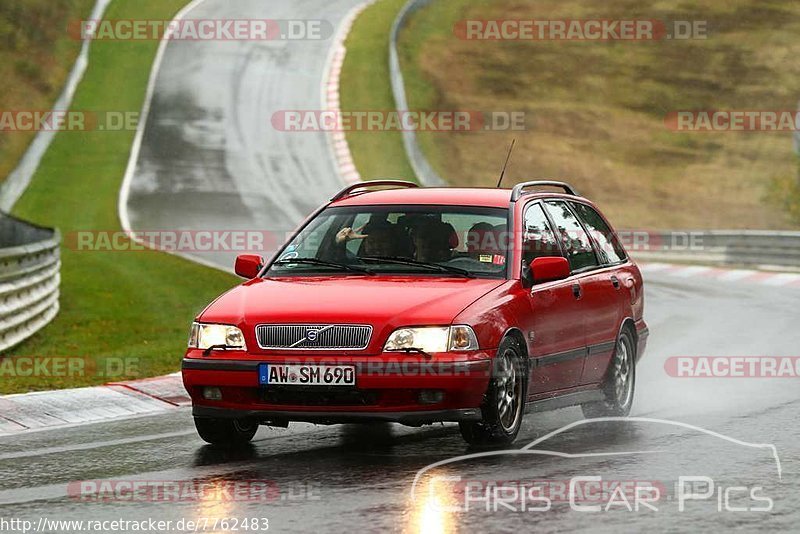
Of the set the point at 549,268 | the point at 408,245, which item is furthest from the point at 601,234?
the point at 408,245

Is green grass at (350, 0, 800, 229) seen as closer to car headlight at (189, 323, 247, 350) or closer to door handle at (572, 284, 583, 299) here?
door handle at (572, 284, 583, 299)

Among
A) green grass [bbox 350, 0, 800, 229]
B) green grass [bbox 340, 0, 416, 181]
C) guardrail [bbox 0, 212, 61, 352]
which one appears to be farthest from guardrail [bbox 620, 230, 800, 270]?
guardrail [bbox 0, 212, 61, 352]

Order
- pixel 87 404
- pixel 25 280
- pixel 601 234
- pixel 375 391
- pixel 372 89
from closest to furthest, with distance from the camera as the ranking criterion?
pixel 375 391 < pixel 87 404 < pixel 601 234 < pixel 25 280 < pixel 372 89

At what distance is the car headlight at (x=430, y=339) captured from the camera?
8.88m

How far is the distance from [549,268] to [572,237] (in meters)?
1.34

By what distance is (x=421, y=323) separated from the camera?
8922 mm

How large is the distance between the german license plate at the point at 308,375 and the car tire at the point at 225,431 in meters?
0.59

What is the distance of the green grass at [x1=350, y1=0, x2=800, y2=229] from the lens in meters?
45.2

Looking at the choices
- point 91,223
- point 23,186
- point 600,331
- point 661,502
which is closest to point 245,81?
point 23,186

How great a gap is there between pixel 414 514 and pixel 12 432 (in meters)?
4.16

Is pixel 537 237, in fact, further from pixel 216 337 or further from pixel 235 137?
pixel 235 137

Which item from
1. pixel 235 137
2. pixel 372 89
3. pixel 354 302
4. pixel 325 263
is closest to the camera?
pixel 354 302

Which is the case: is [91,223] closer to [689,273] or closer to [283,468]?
[689,273]

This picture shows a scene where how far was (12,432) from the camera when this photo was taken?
34.3ft
